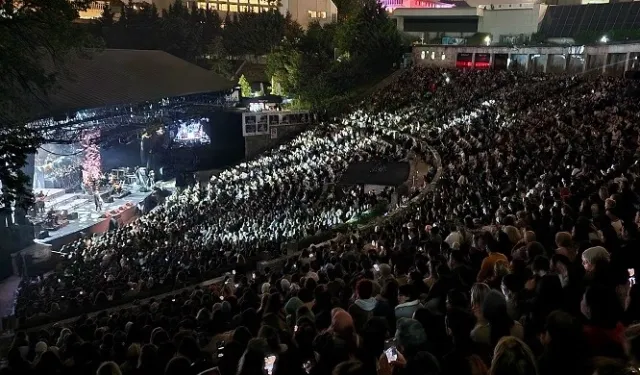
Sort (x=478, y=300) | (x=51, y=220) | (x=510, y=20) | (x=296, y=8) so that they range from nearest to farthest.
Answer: (x=478, y=300) < (x=51, y=220) < (x=510, y=20) < (x=296, y=8)

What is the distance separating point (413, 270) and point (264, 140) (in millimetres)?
31239

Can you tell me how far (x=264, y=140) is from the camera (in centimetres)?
3744

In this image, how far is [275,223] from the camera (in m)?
18.3

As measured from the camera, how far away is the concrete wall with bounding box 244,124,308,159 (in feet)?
121

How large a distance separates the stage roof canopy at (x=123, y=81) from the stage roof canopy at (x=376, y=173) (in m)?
11.5

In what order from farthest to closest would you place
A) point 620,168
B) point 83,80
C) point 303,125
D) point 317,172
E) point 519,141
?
point 303,125
point 83,80
point 317,172
point 519,141
point 620,168

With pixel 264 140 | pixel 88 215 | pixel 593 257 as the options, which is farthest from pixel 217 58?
pixel 593 257

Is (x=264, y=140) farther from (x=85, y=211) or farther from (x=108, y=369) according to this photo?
(x=108, y=369)

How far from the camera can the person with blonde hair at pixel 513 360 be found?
3275mm

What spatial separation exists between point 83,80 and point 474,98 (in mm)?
20666

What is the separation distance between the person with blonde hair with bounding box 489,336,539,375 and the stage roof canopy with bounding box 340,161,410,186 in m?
17.2

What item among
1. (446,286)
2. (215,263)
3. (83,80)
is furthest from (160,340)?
(83,80)

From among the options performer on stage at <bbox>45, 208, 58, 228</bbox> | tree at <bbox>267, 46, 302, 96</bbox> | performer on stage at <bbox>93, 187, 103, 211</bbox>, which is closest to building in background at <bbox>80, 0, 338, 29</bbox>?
tree at <bbox>267, 46, 302, 96</bbox>

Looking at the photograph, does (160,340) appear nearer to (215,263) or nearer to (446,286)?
(446,286)
